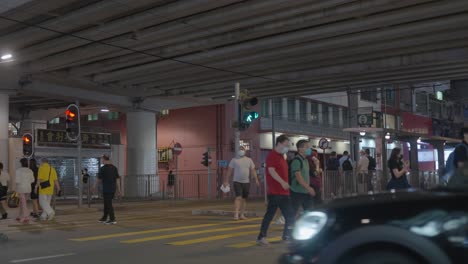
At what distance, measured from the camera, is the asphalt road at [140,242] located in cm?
911

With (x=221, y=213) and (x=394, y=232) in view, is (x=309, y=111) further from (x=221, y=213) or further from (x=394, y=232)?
(x=394, y=232)

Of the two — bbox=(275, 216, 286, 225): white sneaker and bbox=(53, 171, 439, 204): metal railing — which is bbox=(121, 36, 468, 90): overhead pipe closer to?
bbox=(53, 171, 439, 204): metal railing

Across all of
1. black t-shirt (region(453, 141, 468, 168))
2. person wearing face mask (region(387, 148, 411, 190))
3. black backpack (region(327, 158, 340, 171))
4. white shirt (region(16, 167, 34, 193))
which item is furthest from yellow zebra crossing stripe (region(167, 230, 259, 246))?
black backpack (region(327, 158, 340, 171))

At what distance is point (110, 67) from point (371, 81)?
475 inches

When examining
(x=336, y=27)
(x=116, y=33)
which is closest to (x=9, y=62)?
(x=116, y=33)

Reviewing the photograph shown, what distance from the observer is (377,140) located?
2308cm

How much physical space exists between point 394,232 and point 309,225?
768 millimetres

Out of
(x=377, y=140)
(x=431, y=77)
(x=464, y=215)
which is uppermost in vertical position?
(x=431, y=77)

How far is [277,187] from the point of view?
9789 mm

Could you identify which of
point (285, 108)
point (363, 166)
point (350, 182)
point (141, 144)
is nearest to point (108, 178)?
point (350, 182)

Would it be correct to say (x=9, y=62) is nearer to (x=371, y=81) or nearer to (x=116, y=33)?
(x=116, y=33)

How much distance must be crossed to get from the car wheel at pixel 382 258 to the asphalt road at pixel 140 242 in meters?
3.85

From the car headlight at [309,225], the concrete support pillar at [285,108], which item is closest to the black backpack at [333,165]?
the car headlight at [309,225]

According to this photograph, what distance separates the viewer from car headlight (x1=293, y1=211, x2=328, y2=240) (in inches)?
195
